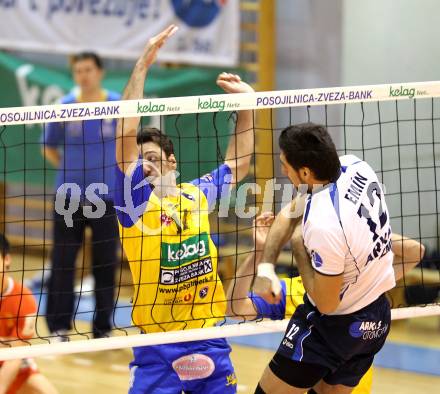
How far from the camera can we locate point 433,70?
866cm

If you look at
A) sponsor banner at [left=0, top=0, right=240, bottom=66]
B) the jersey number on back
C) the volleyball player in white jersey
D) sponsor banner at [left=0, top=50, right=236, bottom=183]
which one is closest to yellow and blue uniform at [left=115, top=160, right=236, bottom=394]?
the volleyball player in white jersey

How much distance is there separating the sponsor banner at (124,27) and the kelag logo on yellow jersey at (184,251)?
17.1 feet

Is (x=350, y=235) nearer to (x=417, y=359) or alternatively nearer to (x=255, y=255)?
(x=255, y=255)

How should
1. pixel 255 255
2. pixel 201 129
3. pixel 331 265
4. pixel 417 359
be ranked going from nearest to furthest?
pixel 331 265
pixel 255 255
pixel 417 359
pixel 201 129

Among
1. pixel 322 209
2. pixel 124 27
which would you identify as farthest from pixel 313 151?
pixel 124 27

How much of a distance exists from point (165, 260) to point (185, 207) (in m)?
0.28

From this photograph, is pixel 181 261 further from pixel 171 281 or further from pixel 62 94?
pixel 62 94

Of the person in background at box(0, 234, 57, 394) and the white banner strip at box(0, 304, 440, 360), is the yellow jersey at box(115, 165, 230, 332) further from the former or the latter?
the person in background at box(0, 234, 57, 394)

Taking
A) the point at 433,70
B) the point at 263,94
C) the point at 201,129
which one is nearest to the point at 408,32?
the point at 433,70

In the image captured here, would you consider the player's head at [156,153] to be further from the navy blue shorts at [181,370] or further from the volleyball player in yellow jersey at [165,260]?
the navy blue shorts at [181,370]

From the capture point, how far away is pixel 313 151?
4.12 metres

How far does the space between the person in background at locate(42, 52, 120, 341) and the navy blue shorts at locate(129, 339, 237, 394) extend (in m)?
2.99

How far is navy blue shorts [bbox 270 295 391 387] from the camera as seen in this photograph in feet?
14.1

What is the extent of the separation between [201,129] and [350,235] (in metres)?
5.22
